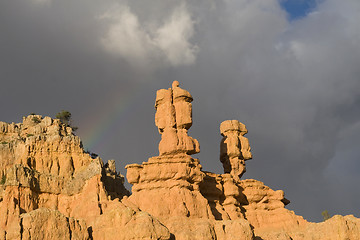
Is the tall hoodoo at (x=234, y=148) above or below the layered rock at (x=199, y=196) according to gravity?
above

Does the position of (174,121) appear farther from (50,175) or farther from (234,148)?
(50,175)

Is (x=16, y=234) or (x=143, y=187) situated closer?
(x=16, y=234)

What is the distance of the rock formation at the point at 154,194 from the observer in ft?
105

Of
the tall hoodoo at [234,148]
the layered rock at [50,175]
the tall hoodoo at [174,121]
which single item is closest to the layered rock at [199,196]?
the tall hoodoo at [174,121]

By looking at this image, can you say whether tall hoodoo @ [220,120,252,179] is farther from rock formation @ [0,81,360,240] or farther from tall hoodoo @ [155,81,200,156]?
tall hoodoo @ [155,81,200,156]

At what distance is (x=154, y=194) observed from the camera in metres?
44.1

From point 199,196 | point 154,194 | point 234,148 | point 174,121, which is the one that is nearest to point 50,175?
point 234,148

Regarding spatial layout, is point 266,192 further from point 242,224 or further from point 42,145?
point 42,145

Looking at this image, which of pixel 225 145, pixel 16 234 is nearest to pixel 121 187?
pixel 225 145

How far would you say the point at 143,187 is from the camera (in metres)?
45.3

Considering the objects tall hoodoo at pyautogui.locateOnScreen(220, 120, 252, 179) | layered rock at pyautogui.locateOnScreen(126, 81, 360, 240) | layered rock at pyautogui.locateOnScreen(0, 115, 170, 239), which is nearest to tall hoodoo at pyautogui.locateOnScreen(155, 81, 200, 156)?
layered rock at pyautogui.locateOnScreen(126, 81, 360, 240)

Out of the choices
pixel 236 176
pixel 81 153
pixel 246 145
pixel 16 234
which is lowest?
pixel 16 234

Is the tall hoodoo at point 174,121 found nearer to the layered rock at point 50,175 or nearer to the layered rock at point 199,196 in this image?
the layered rock at point 199,196

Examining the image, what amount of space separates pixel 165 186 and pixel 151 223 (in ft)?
42.3
